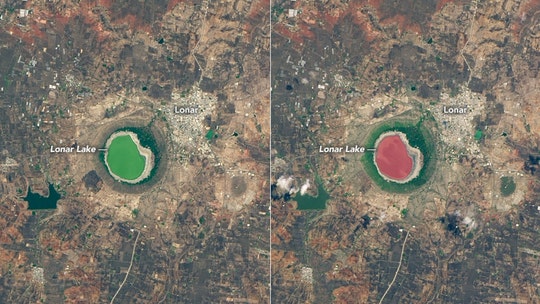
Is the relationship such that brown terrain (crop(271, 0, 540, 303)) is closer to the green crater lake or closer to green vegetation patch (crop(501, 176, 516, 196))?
green vegetation patch (crop(501, 176, 516, 196))

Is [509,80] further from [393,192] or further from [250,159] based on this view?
[250,159]

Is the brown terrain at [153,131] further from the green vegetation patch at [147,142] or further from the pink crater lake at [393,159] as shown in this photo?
the pink crater lake at [393,159]

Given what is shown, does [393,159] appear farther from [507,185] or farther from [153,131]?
[153,131]

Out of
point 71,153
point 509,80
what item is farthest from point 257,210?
point 509,80

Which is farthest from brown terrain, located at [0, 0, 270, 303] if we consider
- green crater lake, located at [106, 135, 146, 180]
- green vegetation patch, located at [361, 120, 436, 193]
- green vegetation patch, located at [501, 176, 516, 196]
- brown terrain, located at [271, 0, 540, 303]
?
green vegetation patch, located at [501, 176, 516, 196]

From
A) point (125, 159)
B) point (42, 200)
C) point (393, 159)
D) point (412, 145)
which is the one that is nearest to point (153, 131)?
point (125, 159)

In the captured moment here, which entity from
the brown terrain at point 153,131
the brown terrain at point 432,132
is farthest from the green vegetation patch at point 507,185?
the brown terrain at point 153,131
